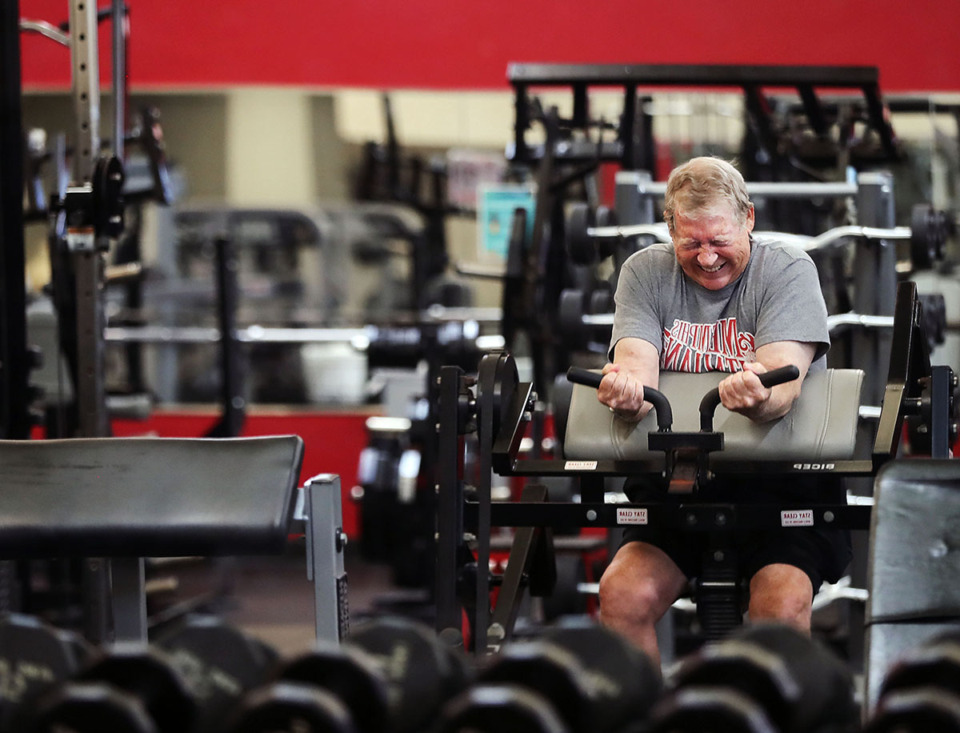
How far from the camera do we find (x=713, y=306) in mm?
2670

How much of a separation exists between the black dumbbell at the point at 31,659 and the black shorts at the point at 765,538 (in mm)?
1357

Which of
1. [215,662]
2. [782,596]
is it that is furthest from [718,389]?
[215,662]

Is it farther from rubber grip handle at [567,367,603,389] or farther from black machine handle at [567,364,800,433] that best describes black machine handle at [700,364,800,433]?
rubber grip handle at [567,367,603,389]

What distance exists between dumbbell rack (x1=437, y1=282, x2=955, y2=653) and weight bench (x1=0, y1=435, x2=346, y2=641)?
26 centimetres

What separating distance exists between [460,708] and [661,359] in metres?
1.58

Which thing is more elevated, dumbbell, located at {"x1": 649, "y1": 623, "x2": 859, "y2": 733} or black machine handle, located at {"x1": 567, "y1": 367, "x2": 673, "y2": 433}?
black machine handle, located at {"x1": 567, "y1": 367, "x2": 673, "y2": 433}

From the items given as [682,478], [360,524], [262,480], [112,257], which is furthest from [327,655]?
[112,257]

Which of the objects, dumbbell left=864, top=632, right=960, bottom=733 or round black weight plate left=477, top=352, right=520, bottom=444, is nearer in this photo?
dumbbell left=864, top=632, right=960, bottom=733

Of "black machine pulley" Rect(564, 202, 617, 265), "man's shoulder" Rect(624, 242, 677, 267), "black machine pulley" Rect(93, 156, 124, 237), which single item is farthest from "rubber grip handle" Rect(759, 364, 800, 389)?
"black machine pulley" Rect(93, 156, 124, 237)

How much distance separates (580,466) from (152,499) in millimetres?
813

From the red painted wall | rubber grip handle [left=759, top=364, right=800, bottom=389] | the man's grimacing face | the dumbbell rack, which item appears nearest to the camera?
rubber grip handle [left=759, top=364, right=800, bottom=389]

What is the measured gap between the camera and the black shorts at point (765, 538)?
2.56 m

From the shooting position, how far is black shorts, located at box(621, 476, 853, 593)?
2559 millimetres

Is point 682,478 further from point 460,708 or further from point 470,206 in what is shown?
point 470,206
